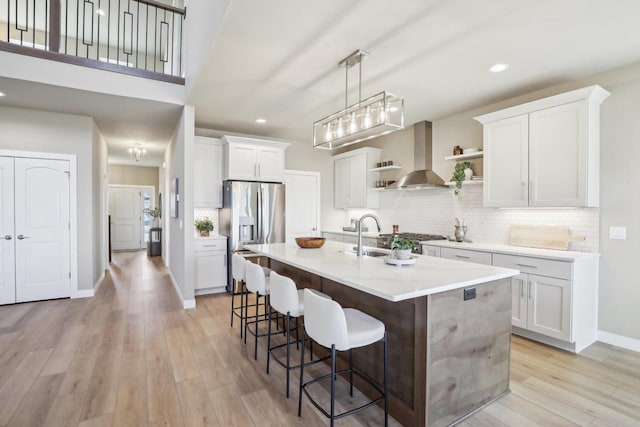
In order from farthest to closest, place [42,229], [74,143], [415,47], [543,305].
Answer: [74,143]
[42,229]
[543,305]
[415,47]

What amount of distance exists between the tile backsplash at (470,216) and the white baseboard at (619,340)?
0.86 meters

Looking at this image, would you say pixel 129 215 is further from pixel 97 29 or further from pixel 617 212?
pixel 617 212

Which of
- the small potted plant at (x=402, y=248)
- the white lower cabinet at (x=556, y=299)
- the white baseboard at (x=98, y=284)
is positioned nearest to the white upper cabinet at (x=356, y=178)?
the white lower cabinet at (x=556, y=299)

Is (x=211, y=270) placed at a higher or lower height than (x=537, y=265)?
lower

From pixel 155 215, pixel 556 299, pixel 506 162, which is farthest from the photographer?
pixel 155 215

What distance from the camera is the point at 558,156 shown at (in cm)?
320

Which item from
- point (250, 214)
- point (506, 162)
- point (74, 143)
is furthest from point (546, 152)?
point (74, 143)

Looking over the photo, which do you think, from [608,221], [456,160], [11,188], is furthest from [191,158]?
[608,221]

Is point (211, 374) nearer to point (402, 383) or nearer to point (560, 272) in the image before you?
point (402, 383)

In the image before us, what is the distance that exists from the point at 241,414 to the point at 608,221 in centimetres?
377

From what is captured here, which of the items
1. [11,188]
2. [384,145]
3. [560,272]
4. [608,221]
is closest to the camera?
[560,272]

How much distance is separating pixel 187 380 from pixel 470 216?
152 inches

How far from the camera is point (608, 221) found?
315 centimetres

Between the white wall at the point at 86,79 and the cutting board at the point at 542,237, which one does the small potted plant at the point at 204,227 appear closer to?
the white wall at the point at 86,79
